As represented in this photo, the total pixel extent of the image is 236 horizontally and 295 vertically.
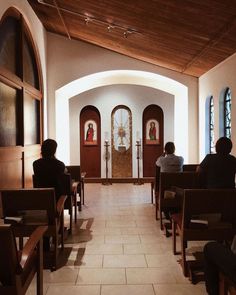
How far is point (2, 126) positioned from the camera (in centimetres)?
453

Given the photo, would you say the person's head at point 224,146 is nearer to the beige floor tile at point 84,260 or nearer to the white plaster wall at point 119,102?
the beige floor tile at point 84,260

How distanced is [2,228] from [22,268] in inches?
14.0

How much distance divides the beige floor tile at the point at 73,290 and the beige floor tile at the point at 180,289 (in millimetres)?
508

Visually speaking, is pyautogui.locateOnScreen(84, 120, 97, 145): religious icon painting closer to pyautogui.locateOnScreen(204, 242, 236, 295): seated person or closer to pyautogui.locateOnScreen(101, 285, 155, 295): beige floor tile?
pyautogui.locateOnScreen(101, 285, 155, 295): beige floor tile

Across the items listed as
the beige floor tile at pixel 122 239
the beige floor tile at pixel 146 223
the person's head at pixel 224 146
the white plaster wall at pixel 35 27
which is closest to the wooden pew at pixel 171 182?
the beige floor tile at pixel 122 239

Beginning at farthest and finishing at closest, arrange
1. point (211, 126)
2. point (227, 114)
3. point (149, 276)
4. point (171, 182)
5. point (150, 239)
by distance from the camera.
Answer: point (211, 126)
point (227, 114)
point (171, 182)
point (150, 239)
point (149, 276)

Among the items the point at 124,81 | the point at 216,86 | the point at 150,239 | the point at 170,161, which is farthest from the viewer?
the point at 124,81

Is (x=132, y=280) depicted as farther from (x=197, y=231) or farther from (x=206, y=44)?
(x=206, y=44)

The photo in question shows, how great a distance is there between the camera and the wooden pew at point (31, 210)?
130 inches

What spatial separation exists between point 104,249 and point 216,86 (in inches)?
141

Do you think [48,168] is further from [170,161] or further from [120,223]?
[170,161]

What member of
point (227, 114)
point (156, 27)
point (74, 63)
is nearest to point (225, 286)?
point (156, 27)

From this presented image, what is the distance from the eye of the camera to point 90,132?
1109cm

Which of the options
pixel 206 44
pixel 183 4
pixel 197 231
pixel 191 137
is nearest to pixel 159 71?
pixel 191 137
